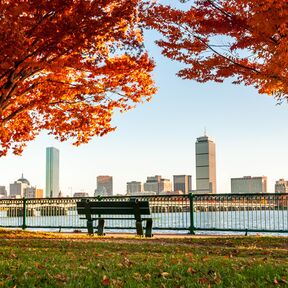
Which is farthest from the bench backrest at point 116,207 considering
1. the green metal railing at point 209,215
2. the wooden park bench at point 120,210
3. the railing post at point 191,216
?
the railing post at point 191,216

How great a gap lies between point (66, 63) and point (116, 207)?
4669mm

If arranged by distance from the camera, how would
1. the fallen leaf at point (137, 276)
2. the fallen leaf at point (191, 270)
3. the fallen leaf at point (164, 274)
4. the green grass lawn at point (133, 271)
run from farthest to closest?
the fallen leaf at point (191, 270) → the fallen leaf at point (164, 274) → the fallen leaf at point (137, 276) → the green grass lawn at point (133, 271)

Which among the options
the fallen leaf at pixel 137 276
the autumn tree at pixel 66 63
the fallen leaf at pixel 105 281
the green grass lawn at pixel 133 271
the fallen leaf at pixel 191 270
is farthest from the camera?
the autumn tree at pixel 66 63

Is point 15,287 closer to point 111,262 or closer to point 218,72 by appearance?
point 111,262

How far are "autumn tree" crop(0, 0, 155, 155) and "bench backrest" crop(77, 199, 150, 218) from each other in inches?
163

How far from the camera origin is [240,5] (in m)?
13.3


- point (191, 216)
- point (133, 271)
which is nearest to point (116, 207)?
point (191, 216)

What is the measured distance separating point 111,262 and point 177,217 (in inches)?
383

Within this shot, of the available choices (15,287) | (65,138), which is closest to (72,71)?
(65,138)

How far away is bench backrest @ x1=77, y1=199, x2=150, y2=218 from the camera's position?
15.6 metres

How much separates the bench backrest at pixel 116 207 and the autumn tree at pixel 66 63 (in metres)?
4.13

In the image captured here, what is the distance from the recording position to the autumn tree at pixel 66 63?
14.4 meters

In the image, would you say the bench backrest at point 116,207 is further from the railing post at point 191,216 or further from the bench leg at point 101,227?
the railing post at point 191,216

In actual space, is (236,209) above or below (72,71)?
below
